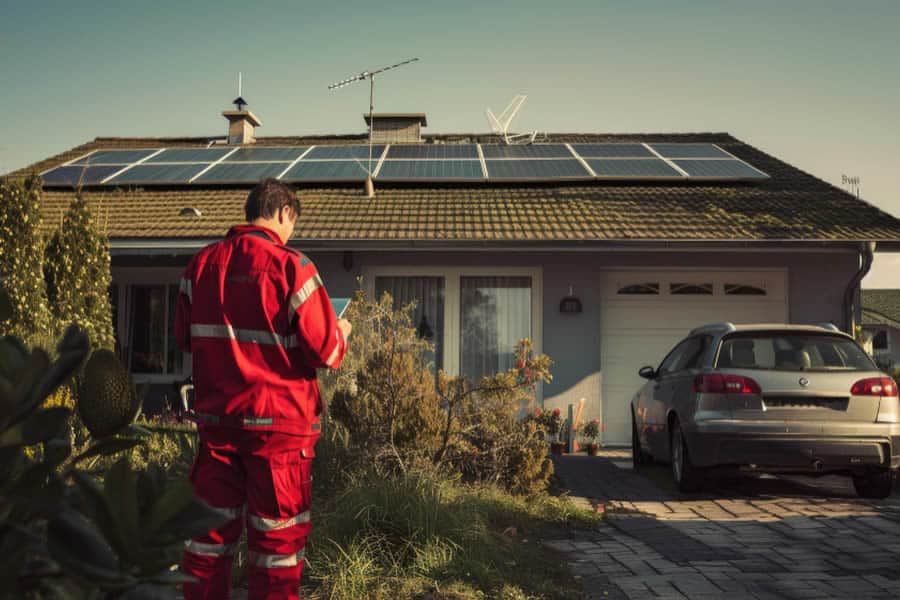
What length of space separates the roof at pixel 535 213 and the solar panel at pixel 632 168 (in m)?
0.25

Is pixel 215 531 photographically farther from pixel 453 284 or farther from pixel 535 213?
pixel 535 213

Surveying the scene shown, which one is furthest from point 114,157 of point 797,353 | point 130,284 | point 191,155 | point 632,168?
point 797,353

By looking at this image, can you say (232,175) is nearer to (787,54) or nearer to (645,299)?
(645,299)

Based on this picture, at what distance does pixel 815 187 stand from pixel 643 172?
116 inches

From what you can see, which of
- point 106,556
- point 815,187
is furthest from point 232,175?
point 106,556

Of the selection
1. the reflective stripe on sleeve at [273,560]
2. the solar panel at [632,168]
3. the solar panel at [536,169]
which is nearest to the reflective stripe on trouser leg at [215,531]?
the reflective stripe on sleeve at [273,560]

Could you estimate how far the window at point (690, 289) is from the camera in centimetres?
1252

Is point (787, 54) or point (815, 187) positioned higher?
point (787, 54)

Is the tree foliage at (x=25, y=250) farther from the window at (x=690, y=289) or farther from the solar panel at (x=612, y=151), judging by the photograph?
the solar panel at (x=612, y=151)

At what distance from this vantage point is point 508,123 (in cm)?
1788

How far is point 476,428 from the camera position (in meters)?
7.09

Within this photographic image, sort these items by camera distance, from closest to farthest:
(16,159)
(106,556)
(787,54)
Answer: (106,556), (787,54), (16,159)

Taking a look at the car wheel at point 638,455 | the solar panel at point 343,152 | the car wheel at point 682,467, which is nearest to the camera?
the car wheel at point 682,467

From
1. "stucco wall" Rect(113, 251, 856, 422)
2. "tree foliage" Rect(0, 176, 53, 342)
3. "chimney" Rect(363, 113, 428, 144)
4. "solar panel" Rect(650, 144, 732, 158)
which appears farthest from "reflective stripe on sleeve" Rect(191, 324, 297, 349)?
"chimney" Rect(363, 113, 428, 144)
